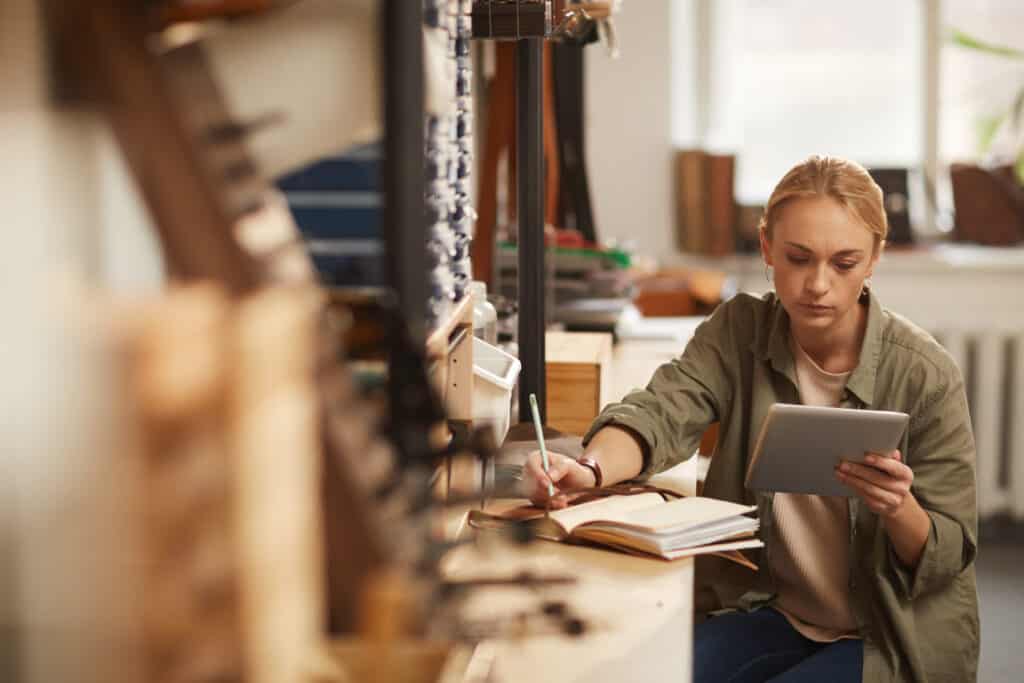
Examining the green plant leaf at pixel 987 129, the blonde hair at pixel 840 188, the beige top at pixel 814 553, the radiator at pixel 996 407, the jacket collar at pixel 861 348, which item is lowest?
the radiator at pixel 996 407

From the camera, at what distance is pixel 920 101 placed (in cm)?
445

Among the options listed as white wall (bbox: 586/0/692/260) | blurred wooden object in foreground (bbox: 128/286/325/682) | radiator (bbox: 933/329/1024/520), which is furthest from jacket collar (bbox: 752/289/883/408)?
white wall (bbox: 586/0/692/260)

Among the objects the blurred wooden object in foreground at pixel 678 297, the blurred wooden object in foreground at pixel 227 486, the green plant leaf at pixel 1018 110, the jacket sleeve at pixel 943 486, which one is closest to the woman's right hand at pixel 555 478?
the jacket sleeve at pixel 943 486

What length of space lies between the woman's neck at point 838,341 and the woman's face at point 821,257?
0.05 metres

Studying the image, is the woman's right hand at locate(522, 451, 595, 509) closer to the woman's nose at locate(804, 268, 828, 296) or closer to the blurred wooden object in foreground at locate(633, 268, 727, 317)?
the woman's nose at locate(804, 268, 828, 296)

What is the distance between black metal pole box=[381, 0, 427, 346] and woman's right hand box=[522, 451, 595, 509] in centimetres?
89

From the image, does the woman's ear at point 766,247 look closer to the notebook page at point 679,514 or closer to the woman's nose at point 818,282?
the woman's nose at point 818,282

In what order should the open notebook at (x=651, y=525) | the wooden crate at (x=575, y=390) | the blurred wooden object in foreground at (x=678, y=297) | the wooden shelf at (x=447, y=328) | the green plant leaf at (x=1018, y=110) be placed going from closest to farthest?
the wooden shelf at (x=447, y=328) < the open notebook at (x=651, y=525) < the wooden crate at (x=575, y=390) < the blurred wooden object in foreground at (x=678, y=297) < the green plant leaf at (x=1018, y=110)

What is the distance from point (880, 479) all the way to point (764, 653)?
1.07 ft

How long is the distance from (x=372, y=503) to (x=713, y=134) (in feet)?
13.4

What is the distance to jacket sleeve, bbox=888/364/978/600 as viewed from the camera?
1691mm

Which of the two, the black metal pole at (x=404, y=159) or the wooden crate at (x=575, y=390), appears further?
the wooden crate at (x=575, y=390)

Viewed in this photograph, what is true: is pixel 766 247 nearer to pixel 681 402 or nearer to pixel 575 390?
pixel 681 402

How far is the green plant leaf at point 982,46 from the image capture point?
13.8ft
